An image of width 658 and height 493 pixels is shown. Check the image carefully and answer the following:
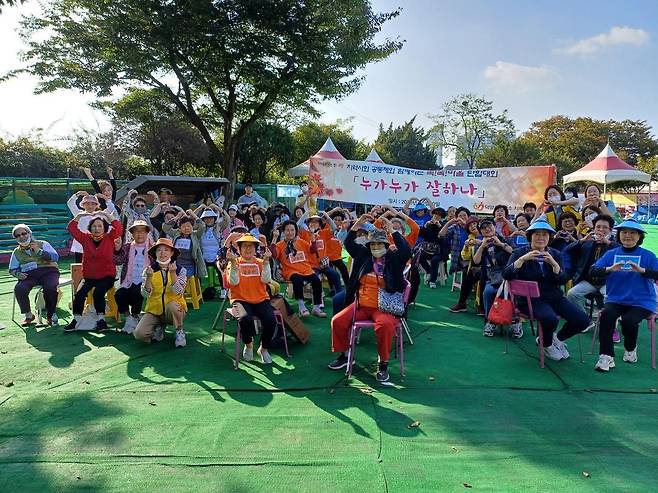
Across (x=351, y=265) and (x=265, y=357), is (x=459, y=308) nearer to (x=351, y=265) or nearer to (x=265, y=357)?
(x=351, y=265)

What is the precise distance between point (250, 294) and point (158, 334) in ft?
4.93

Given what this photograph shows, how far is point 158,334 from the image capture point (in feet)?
18.9

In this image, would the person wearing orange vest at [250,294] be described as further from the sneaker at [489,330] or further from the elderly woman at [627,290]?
the elderly woman at [627,290]

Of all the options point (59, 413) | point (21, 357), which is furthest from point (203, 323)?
point (59, 413)

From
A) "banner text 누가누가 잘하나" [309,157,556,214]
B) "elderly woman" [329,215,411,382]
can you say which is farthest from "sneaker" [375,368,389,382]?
"banner text 누가누가 잘하나" [309,157,556,214]

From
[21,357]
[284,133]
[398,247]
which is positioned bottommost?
[21,357]

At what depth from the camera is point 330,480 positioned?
286 cm

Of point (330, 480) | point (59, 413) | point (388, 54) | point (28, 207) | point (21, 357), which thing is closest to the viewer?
point (330, 480)

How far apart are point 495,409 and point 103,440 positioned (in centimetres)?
Answer: 299

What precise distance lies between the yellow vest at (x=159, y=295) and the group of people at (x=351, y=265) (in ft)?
0.04

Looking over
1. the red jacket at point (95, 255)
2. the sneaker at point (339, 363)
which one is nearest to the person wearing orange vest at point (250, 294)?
the sneaker at point (339, 363)

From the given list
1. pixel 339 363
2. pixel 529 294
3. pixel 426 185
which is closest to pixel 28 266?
pixel 339 363

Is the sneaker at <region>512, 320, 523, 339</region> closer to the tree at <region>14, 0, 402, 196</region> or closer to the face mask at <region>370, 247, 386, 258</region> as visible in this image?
the face mask at <region>370, 247, 386, 258</region>

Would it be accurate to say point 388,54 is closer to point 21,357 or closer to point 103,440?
point 21,357
